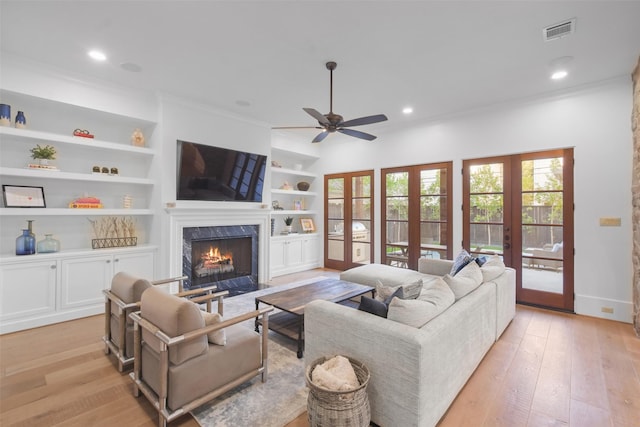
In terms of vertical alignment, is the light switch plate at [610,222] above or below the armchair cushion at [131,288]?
above

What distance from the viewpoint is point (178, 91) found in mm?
4199

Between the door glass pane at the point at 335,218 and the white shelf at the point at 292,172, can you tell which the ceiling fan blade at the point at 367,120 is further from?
the door glass pane at the point at 335,218

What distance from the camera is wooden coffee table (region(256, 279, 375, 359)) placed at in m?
2.90

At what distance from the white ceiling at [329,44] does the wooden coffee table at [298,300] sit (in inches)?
106

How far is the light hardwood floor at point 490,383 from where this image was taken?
199 centimetres

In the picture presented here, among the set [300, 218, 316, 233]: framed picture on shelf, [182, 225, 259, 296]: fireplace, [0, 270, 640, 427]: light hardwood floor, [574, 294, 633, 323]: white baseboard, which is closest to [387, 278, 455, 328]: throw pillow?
[0, 270, 640, 427]: light hardwood floor

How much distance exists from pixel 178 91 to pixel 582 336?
236 inches

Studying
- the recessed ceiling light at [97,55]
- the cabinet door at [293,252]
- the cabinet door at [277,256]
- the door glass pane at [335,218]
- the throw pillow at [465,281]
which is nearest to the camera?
the throw pillow at [465,281]

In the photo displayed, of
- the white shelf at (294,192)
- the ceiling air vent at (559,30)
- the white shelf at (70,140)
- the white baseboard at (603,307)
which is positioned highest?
the ceiling air vent at (559,30)

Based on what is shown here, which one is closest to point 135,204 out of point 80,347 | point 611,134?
point 80,347

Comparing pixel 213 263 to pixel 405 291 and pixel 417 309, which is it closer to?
pixel 405 291

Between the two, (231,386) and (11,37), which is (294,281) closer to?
(231,386)

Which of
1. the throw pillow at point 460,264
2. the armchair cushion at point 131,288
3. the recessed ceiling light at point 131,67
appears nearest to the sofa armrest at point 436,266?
the throw pillow at point 460,264

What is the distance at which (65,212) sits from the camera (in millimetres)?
3611
